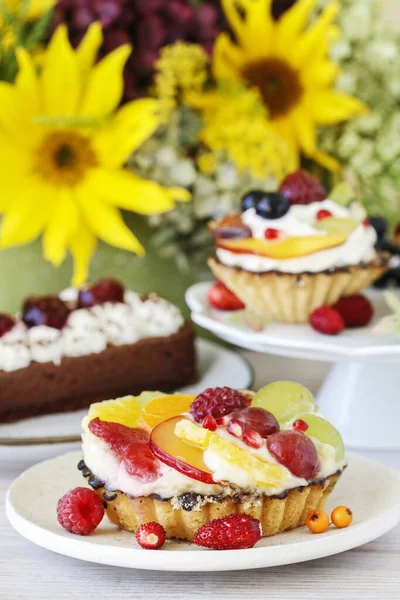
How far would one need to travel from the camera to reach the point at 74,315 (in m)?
1.83

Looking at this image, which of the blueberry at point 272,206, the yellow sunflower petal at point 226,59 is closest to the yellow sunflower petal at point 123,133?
the yellow sunflower petal at point 226,59

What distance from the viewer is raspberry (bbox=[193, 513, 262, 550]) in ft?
3.46

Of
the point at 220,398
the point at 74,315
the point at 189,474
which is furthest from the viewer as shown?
the point at 74,315

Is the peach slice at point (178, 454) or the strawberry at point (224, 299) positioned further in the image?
the strawberry at point (224, 299)

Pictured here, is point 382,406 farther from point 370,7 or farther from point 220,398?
point 370,7

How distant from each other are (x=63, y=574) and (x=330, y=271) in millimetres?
794

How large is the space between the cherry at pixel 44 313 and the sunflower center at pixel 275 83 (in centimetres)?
72

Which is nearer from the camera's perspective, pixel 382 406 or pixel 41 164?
pixel 382 406

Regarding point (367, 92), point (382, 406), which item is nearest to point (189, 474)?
point (382, 406)

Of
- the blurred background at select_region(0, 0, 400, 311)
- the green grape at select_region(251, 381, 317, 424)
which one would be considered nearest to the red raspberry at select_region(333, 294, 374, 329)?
the blurred background at select_region(0, 0, 400, 311)

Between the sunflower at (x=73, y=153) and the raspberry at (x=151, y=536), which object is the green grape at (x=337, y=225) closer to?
the sunflower at (x=73, y=153)

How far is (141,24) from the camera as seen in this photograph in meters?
1.98

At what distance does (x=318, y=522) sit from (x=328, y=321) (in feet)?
1.88

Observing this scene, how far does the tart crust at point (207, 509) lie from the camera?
3.62ft
